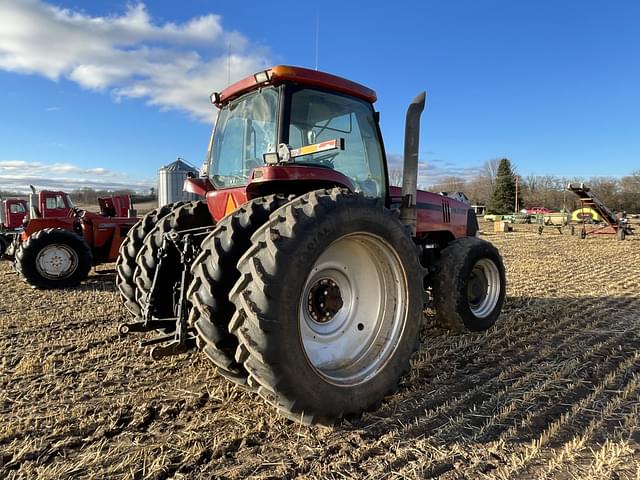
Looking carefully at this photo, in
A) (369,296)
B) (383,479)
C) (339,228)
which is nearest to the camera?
(383,479)

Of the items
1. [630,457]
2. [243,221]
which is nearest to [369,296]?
A: [243,221]

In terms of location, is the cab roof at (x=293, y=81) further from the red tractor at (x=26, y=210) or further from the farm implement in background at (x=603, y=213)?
the farm implement in background at (x=603, y=213)

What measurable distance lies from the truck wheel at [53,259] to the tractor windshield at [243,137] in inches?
239

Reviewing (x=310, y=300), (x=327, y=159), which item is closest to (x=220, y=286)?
(x=310, y=300)

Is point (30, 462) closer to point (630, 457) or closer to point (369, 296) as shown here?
point (369, 296)

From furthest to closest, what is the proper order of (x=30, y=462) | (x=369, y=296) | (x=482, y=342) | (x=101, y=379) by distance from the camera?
(x=482, y=342) → (x=101, y=379) → (x=369, y=296) → (x=30, y=462)

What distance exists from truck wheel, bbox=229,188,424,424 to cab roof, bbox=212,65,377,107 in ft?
3.52

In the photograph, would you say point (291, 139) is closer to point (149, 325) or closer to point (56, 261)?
point (149, 325)

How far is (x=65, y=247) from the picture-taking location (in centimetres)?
897

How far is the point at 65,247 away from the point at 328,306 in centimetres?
773

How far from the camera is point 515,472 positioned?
7.95ft

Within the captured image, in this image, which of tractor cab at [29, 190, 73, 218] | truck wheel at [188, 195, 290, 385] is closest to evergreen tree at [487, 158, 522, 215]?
tractor cab at [29, 190, 73, 218]

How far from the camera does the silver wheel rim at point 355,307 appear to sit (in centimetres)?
304

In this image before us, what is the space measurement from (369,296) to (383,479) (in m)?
1.25
